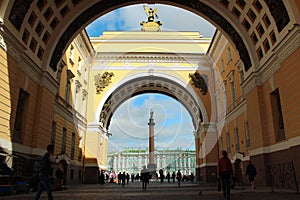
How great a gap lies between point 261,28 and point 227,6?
2995mm

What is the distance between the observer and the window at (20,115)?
14.7 m

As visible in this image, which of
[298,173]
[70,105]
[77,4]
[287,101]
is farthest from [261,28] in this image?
[70,105]

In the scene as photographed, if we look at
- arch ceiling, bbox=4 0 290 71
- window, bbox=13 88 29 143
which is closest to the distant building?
arch ceiling, bbox=4 0 290 71

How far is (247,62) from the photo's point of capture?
18859 millimetres

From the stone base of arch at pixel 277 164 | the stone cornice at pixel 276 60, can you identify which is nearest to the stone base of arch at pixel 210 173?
the stone base of arch at pixel 277 164

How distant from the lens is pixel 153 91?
39.3 meters

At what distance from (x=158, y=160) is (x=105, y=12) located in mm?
84441

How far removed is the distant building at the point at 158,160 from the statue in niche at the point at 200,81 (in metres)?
64.4

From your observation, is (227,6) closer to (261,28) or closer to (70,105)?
(261,28)

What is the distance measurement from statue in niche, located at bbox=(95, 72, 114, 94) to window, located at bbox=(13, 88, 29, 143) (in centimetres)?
1752

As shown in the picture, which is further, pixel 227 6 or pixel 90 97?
pixel 90 97

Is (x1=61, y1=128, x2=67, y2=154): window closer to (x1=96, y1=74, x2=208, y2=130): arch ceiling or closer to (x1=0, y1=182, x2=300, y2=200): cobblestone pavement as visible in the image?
(x1=96, y1=74, x2=208, y2=130): arch ceiling

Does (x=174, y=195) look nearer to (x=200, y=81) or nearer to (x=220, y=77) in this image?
(x=220, y=77)

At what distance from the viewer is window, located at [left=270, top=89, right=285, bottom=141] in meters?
15.5
